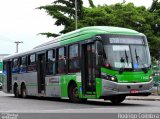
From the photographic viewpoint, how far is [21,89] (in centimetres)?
3106

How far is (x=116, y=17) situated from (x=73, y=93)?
27323 mm

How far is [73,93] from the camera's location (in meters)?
22.4

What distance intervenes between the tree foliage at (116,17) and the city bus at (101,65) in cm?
2413

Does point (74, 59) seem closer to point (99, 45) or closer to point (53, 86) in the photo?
point (99, 45)

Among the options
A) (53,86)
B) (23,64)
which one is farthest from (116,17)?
(53,86)

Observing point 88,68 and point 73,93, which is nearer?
point 88,68

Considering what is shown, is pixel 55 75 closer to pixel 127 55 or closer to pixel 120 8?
pixel 127 55

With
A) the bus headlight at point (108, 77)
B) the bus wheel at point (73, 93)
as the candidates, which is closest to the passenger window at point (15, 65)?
the bus wheel at point (73, 93)

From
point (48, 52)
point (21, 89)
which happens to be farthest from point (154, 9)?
point (48, 52)

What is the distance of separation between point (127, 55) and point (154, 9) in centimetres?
3592

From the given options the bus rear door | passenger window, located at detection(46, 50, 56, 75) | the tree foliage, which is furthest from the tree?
passenger window, located at detection(46, 50, 56, 75)

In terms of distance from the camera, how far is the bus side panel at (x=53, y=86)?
79.2 feet

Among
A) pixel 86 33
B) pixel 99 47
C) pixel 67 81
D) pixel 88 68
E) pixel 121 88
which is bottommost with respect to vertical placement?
pixel 121 88

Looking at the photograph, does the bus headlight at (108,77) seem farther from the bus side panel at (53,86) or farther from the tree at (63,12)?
the tree at (63,12)
